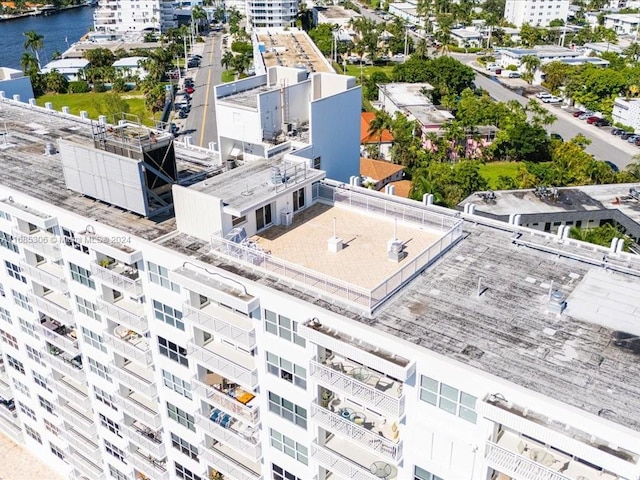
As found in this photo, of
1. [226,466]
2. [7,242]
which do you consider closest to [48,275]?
[7,242]

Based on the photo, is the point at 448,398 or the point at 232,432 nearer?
the point at 448,398

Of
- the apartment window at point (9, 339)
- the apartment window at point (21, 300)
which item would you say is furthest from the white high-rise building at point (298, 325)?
the apartment window at point (9, 339)

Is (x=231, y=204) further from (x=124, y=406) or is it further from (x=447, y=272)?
(x=124, y=406)

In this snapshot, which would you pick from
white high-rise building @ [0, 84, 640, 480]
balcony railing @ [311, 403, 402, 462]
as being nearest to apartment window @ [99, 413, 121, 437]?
white high-rise building @ [0, 84, 640, 480]

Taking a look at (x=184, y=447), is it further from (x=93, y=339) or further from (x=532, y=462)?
(x=532, y=462)

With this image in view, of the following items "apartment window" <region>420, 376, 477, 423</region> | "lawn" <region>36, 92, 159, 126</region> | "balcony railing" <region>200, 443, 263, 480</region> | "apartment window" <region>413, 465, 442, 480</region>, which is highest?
"apartment window" <region>420, 376, 477, 423</region>

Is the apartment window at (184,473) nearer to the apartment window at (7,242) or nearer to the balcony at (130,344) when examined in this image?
the balcony at (130,344)

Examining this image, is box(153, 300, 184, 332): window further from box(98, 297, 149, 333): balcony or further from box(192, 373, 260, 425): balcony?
box(192, 373, 260, 425): balcony
